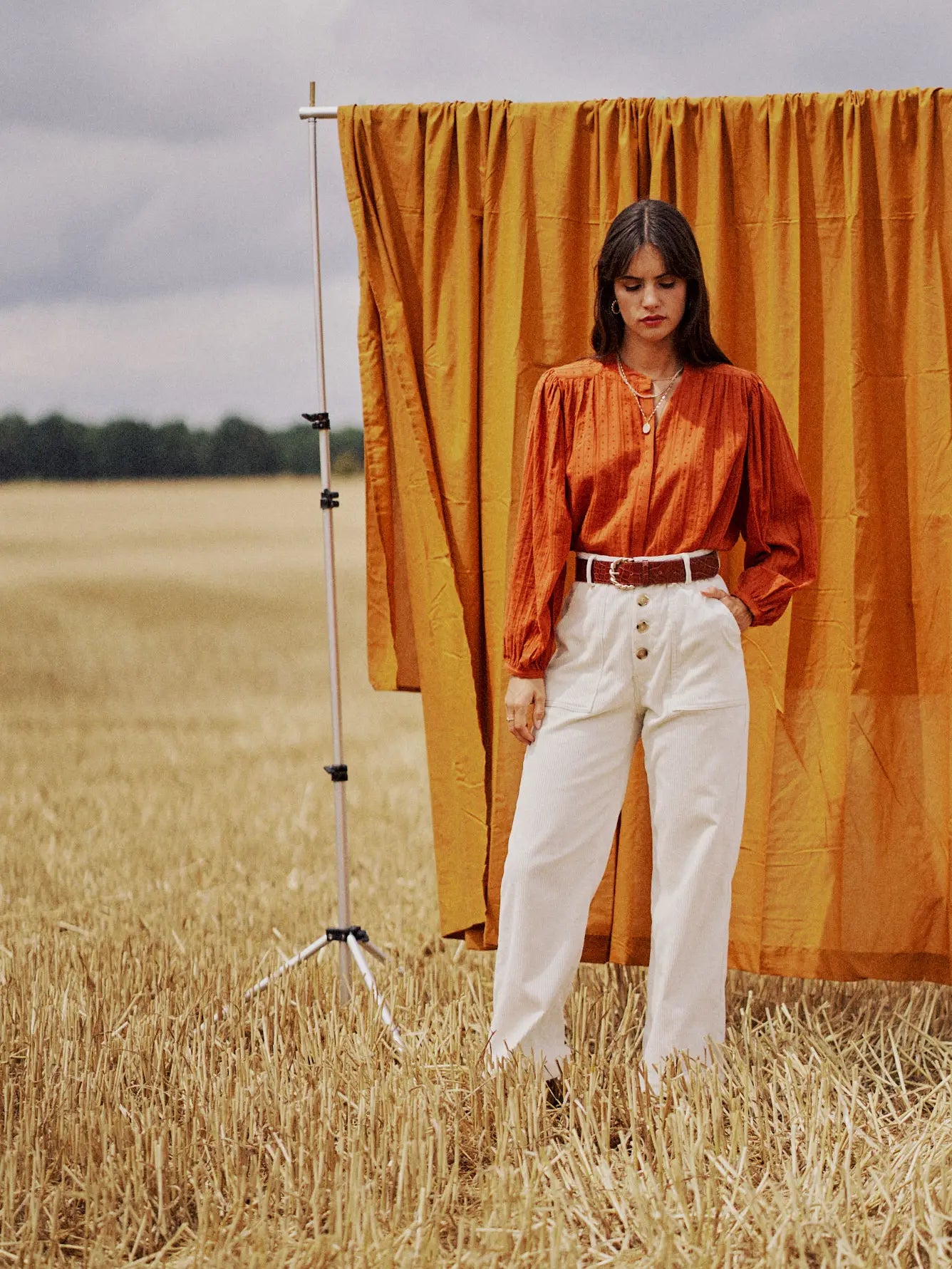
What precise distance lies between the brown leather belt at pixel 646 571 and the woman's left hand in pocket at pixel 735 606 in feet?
0.14

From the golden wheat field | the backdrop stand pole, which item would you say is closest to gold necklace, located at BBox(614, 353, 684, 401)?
the backdrop stand pole

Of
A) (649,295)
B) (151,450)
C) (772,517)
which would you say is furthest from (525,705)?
(151,450)

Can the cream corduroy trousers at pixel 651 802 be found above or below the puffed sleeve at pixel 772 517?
below

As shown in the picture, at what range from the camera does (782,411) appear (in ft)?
10.2

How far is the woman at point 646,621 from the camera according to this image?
8.48 feet

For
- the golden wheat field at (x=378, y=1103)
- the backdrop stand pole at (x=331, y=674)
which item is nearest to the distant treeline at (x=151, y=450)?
the golden wheat field at (x=378, y=1103)

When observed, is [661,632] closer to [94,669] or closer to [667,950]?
[667,950]

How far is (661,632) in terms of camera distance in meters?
2.55

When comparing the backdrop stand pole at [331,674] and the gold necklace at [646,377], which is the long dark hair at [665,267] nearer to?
the gold necklace at [646,377]

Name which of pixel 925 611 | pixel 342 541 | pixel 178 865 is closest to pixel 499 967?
pixel 925 611

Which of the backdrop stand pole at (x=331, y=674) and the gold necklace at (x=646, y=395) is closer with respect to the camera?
the gold necklace at (x=646, y=395)

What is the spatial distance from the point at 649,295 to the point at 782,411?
68cm

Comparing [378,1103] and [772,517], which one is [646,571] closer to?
[772,517]

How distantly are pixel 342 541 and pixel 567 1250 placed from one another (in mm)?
11139
